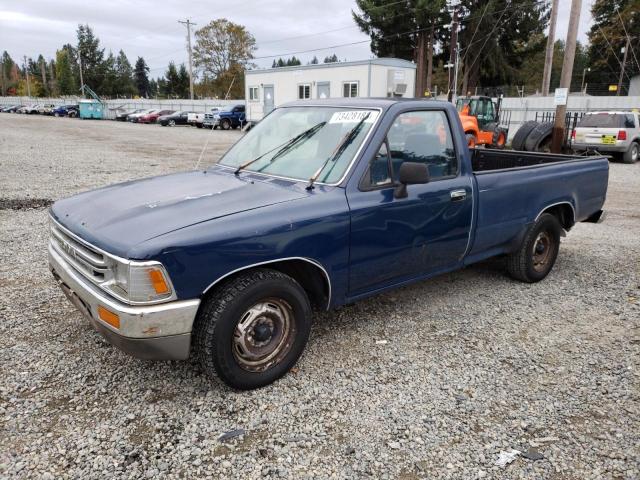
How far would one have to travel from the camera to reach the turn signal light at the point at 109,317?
9.04 feet

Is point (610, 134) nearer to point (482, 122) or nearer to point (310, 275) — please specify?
point (482, 122)

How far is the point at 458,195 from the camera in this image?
4129mm

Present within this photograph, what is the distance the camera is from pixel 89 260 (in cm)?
299

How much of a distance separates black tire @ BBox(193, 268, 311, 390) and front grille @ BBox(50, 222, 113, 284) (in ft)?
2.00

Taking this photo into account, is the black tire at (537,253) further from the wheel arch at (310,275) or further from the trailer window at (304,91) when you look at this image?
the trailer window at (304,91)

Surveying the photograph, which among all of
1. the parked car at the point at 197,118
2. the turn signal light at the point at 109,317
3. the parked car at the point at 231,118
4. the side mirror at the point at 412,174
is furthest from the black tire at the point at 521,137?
the parked car at the point at 197,118

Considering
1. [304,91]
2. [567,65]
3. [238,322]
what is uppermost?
[567,65]

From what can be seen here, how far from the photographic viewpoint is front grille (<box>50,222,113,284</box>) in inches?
114

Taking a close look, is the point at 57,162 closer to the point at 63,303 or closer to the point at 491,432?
the point at 63,303

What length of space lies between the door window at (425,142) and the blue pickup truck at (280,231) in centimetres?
1

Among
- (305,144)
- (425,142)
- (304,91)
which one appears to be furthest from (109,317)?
(304,91)

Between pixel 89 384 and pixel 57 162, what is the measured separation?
43.6ft

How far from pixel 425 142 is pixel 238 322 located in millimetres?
2168

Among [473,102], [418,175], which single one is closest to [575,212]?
[418,175]
